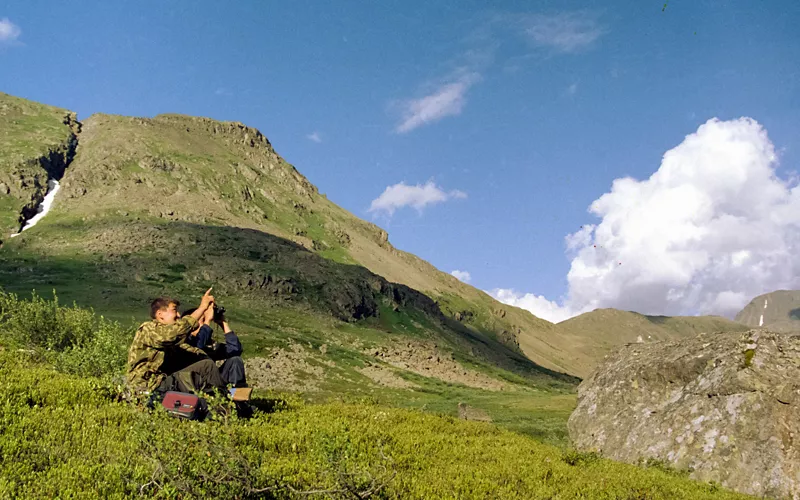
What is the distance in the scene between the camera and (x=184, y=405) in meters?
10.4

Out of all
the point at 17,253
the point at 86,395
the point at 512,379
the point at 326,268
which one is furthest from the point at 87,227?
the point at 86,395

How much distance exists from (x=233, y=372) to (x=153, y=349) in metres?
2.04

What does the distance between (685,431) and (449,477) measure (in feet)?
36.4

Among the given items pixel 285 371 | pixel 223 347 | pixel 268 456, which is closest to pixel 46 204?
pixel 285 371

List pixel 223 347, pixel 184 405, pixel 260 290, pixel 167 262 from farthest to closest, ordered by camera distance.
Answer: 1. pixel 260 290
2. pixel 167 262
3. pixel 223 347
4. pixel 184 405

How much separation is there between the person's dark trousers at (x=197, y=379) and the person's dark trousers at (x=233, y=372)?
1.69ft

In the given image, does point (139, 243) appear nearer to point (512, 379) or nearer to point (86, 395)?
point (512, 379)

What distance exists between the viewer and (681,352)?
19516mm

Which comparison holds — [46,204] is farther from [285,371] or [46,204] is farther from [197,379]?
[197,379]

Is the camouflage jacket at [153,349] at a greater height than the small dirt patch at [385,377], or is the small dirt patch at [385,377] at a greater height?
the camouflage jacket at [153,349]

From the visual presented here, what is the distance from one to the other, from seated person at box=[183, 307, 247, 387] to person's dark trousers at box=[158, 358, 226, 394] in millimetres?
602

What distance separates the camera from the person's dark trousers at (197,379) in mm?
10969

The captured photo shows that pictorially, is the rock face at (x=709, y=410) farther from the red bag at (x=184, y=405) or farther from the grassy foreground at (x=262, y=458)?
the red bag at (x=184, y=405)

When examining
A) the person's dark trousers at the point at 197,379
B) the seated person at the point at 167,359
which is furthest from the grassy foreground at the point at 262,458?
the person's dark trousers at the point at 197,379
